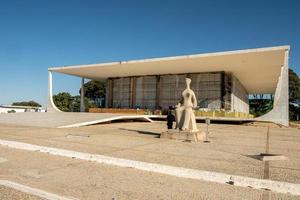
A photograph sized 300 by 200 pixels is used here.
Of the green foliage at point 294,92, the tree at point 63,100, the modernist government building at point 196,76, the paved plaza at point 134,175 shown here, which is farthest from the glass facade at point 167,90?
the green foliage at point 294,92

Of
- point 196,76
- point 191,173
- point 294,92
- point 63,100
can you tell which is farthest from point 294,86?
point 191,173

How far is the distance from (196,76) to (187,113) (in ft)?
67.3

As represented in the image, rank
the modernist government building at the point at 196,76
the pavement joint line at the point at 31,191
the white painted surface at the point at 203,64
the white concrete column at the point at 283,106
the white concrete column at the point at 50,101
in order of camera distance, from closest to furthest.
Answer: the pavement joint line at the point at 31,191 → the white painted surface at the point at 203,64 → the white concrete column at the point at 283,106 → the modernist government building at the point at 196,76 → the white concrete column at the point at 50,101

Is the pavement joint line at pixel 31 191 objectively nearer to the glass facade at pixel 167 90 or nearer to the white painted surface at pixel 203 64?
the white painted surface at pixel 203 64

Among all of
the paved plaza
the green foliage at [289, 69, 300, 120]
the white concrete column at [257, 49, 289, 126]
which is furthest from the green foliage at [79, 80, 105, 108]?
the paved plaza

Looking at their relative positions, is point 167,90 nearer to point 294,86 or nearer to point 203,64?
point 203,64

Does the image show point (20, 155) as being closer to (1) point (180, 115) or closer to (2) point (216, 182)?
(2) point (216, 182)

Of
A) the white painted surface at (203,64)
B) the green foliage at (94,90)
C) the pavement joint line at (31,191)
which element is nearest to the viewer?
the pavement joint line at (31,191)

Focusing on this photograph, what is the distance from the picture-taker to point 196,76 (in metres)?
31.4

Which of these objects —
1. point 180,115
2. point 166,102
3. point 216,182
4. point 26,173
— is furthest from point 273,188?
point 166,102

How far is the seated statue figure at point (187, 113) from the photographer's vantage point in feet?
37.7

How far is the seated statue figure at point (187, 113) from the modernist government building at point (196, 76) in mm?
11386

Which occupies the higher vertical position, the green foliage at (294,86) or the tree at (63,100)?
the green foliage at (294,86)

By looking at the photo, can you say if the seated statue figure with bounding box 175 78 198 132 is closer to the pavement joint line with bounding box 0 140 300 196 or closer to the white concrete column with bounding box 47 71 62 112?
the pavement joint line with bounding box 0 140 300 196
